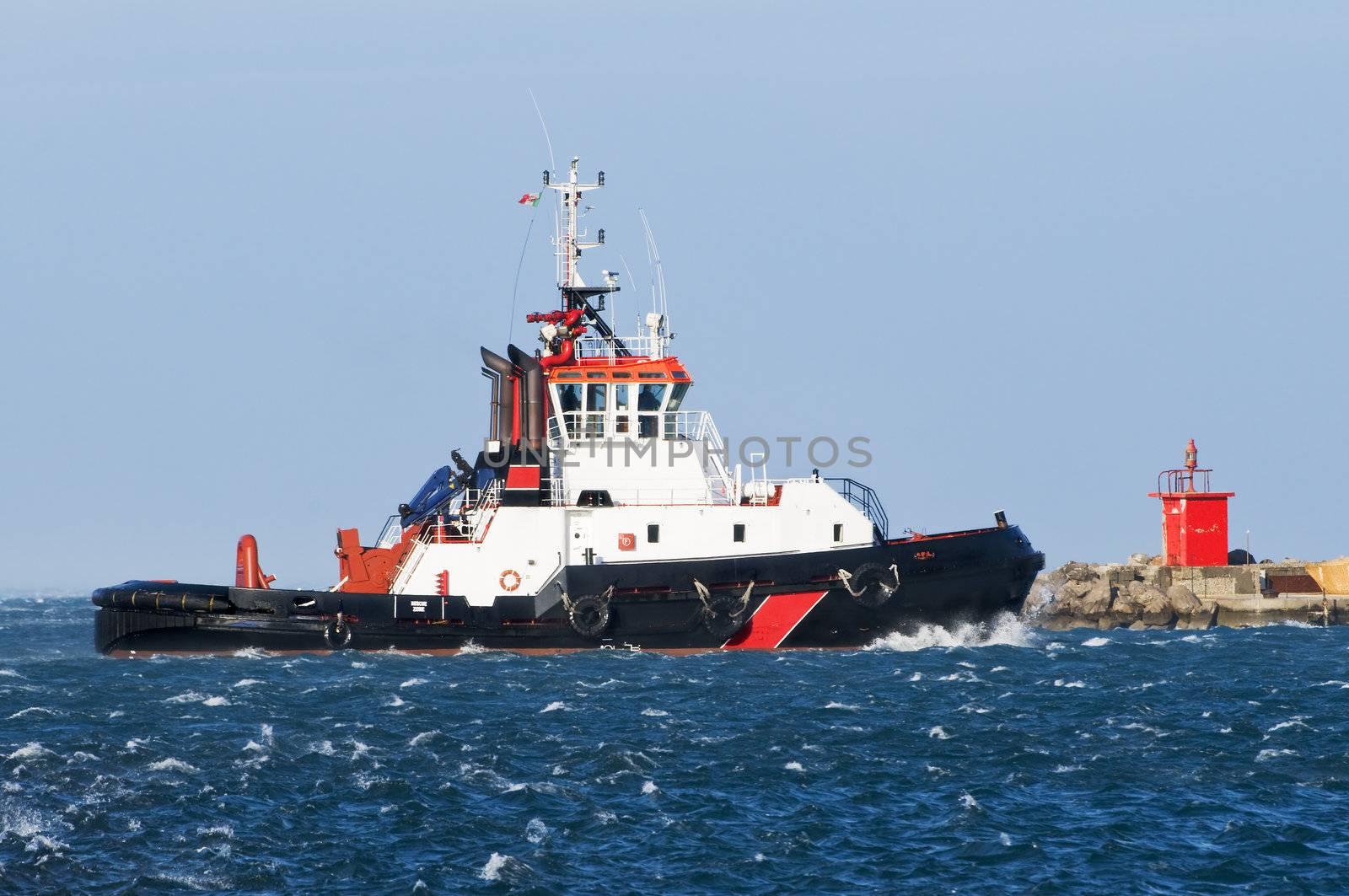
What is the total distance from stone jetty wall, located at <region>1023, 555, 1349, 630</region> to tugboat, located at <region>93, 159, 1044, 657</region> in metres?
12.4

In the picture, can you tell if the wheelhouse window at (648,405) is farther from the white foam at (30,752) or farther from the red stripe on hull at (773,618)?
the white foam at (30,752)

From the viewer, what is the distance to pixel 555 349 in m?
33.0

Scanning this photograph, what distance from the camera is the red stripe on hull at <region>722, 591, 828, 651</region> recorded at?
30406 millimetres

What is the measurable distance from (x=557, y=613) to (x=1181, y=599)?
21.4 m

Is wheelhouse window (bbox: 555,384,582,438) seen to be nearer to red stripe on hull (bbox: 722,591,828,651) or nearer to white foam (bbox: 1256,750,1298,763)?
red stripe on hull (bbox: 722,591,828,651)

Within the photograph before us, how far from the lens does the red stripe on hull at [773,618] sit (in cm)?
3041

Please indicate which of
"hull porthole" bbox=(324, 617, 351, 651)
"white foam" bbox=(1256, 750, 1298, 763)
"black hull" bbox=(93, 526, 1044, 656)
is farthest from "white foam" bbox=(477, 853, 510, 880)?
"hull porthole" bbox=(324, 617, 351, 651)

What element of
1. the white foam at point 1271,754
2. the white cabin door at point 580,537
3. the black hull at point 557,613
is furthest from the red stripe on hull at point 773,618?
the white foam at point 1271,754

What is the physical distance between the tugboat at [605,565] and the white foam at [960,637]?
0.25 metres

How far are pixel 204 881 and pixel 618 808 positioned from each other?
15.9ft

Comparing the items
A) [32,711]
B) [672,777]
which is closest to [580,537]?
[32,711]

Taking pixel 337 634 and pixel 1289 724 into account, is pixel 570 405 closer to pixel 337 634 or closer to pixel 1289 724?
pixel 337 634

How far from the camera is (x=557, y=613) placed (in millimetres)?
30125

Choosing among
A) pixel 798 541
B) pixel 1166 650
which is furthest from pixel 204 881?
pixel 1166 650
